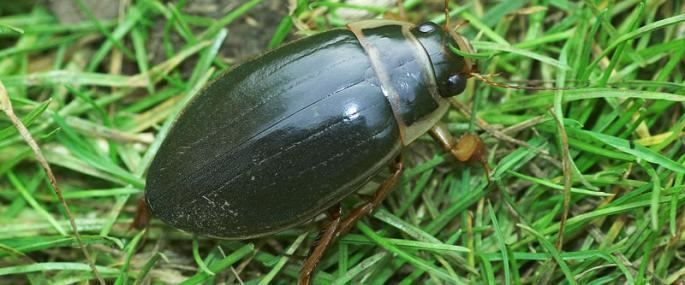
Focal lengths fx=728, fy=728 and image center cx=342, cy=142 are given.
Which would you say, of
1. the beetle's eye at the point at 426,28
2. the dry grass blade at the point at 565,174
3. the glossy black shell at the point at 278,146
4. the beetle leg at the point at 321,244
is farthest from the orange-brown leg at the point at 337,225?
the dry grass blade at the point at 565,174

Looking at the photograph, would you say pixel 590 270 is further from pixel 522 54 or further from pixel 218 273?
pixel 218 273

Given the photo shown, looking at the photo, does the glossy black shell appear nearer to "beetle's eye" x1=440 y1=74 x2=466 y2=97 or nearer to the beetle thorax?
the beetle thorax

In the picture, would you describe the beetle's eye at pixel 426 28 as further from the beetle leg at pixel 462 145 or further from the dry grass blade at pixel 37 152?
the dry grass blade at pixel 37 152

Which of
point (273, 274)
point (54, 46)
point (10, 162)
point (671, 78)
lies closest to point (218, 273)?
point (273, 274)

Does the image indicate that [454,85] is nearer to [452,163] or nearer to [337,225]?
[452,163]

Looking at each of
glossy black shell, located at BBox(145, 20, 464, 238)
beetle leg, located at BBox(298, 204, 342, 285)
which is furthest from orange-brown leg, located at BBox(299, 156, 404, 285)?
glossy black shell, located at BBox(145, 20, 464, 238)

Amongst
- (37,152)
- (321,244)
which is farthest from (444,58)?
(37,152)
